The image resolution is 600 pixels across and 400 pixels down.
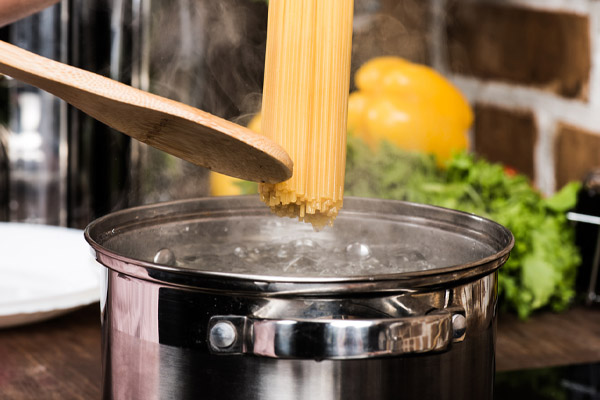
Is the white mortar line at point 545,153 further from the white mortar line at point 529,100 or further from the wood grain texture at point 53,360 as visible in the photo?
the wood grain texture at point 53,360

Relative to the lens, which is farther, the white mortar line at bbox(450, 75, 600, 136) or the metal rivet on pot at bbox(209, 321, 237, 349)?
the white mortar line at bbox(450, 75, 600, 136)

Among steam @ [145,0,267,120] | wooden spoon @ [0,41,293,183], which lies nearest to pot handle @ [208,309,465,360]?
wooden spoon @ [0,41,293,183]

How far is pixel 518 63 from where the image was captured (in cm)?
156

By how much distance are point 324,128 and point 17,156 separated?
0.86 metres

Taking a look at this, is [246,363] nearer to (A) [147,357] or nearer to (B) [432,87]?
(A) [147,357]

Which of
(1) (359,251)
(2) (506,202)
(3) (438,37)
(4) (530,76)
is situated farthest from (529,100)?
(1) (359,251)

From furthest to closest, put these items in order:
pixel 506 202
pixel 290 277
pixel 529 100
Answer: pixel 529 100
pixel 506 202
pixel 290 277

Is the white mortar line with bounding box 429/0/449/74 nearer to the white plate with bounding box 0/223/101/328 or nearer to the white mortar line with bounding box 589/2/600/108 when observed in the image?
the white mortar line with bounding box 589/2/600/108

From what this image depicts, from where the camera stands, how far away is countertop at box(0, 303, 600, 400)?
2.53ft

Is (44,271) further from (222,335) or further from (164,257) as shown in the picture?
(222,335)

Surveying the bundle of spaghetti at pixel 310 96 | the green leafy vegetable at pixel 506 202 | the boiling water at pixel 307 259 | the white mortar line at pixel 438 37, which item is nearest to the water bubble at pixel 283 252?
the boiling water at pixel 307 259

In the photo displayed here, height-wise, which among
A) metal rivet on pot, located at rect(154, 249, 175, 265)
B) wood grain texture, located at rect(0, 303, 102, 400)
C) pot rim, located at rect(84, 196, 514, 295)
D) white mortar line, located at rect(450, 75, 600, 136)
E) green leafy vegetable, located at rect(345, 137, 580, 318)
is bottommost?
wood grain texture, located at rect(0, 303, 102, 400)

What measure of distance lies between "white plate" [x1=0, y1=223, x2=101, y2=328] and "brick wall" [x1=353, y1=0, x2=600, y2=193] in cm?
86

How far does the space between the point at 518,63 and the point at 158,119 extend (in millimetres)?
1195
